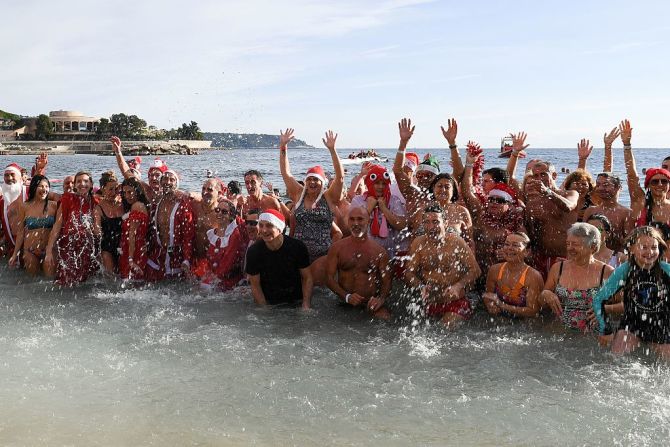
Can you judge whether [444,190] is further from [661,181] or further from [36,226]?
[36,226]

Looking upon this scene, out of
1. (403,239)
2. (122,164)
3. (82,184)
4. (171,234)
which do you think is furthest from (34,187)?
(403,239)

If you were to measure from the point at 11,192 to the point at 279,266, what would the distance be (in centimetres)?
456

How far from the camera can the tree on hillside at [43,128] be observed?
351ft

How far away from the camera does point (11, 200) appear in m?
8.70

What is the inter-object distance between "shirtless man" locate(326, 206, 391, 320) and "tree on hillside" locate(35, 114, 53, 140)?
113387mm

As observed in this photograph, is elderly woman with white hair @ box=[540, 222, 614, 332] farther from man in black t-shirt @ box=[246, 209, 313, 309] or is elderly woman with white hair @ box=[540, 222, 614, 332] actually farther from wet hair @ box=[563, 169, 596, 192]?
man in black t-shirt @ box=[246, 209, 313, 309]

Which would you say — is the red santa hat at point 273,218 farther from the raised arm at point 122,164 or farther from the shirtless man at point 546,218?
the shirtless man at point 546,218

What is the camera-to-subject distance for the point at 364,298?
21.6ft

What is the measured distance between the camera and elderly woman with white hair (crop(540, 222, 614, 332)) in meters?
5.48

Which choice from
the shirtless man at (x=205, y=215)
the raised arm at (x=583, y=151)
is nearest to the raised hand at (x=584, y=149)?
the raised arm at (x=583, y=151)

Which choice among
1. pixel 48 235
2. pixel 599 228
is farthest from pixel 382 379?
pixel 48 235

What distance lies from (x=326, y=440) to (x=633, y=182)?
4.67 meters

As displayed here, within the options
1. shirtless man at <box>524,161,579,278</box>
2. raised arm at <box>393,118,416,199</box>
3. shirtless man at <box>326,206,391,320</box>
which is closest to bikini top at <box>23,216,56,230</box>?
shirtless man at <box>326,206,391,320</box>

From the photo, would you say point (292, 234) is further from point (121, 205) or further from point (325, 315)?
point (121, 205)
